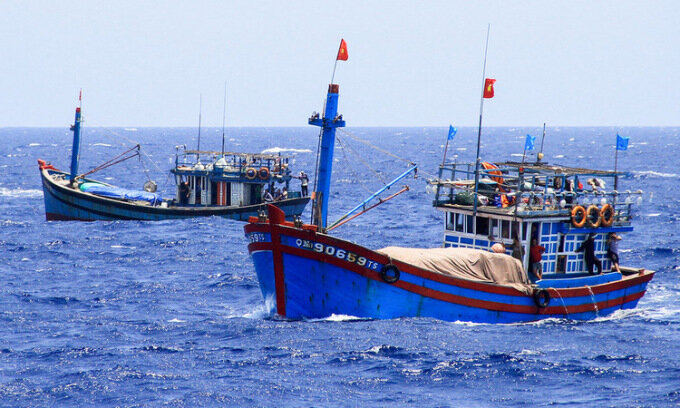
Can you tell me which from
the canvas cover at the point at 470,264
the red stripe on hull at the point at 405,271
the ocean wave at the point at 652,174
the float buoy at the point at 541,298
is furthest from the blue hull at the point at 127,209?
the ocean wave at the point at 652,174

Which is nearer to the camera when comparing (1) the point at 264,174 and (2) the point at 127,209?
(1) the point at 264,174

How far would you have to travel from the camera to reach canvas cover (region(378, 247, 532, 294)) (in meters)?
26.1

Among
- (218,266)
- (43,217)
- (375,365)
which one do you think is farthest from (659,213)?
(375,365)

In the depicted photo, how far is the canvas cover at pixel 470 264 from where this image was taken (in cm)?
2614

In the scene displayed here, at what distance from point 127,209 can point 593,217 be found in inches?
1240

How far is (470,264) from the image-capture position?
26578 mm

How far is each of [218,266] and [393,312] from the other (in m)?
14.4

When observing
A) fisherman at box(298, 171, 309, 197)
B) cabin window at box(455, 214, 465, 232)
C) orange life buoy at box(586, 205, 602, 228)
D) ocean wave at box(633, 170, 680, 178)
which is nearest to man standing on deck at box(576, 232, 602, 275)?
orange life buoy at box(586, 205, 602, 228)

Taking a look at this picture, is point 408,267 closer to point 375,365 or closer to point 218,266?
point 375,365

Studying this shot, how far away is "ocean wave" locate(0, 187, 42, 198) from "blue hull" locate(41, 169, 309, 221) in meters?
21.0

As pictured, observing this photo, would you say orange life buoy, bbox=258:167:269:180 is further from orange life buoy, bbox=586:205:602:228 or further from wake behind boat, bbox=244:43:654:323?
orange life buoy, bbox=586:205:602:228

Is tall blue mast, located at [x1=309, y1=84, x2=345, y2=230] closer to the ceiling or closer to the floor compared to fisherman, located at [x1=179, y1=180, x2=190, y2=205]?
closer to the ceiling

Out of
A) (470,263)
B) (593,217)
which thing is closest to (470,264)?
(470,263)

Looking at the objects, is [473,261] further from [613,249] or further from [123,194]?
Result: [123,194]
